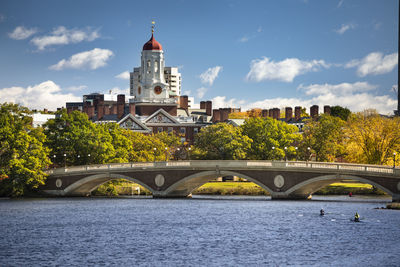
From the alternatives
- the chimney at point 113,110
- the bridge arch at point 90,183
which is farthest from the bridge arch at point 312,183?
the chimney at point 113,110

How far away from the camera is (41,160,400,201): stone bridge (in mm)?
87312

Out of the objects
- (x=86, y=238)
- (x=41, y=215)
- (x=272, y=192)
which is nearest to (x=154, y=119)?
(x=272, y=192)

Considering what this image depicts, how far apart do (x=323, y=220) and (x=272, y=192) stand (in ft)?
69.5

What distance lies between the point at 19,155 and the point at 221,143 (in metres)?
40.7

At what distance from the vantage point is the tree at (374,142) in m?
110

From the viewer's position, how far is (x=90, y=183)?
357ft

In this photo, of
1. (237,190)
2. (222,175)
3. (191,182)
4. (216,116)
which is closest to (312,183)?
(222,175)

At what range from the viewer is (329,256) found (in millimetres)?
53312

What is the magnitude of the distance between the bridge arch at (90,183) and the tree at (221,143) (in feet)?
89.0

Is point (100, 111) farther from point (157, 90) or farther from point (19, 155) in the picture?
point (19, 155)

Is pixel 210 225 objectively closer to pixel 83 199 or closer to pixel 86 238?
pixel 86 238

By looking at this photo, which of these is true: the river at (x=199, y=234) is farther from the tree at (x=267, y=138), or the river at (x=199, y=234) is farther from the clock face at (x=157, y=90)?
the clock face at (x=157, y=90)

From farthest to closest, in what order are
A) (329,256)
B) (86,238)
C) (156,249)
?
(86,238) → (156,249) → (329,256)

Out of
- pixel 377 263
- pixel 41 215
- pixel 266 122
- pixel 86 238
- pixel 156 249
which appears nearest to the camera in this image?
pixel 377 263
